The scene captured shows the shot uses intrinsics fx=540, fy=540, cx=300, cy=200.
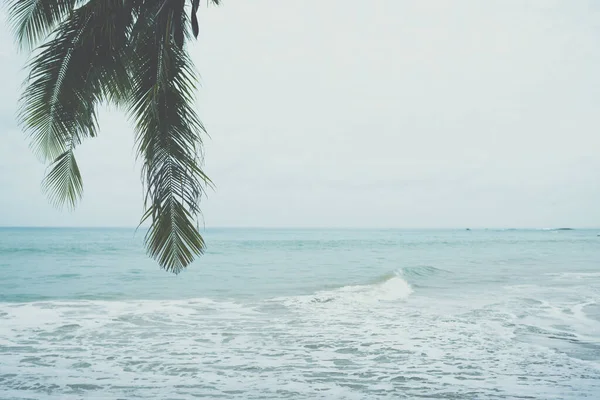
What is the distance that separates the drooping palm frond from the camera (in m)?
5.20

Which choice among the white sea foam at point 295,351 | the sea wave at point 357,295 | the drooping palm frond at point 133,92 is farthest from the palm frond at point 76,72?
the sea wave at point 357,295

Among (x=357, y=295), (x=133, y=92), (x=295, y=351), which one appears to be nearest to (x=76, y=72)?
(x=133, y=92)

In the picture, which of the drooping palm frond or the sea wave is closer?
the drooping palm frond

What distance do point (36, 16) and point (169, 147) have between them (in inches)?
108

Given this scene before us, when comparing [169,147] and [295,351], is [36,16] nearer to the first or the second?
[169,147]

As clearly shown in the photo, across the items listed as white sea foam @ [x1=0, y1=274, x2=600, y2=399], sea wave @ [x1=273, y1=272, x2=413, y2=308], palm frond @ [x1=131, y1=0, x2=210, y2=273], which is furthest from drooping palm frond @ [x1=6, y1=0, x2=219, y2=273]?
sea wave @ [x1=273, y1=272, x2=413, y2=308]

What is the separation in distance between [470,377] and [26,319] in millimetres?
8011

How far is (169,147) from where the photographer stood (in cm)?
521

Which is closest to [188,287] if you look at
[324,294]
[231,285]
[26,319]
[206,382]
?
[231,285]

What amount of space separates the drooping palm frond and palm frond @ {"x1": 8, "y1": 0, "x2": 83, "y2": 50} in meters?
0.01

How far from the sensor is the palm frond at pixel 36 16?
615 cm

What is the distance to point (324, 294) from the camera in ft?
45.9

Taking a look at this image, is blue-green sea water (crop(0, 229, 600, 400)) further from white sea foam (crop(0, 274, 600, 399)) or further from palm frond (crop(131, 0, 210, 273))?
palm frond (crop(131, 0, 210, 273))

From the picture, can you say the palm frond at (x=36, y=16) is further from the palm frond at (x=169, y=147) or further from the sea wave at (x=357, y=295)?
the sea wave at (x=357, y=295)
